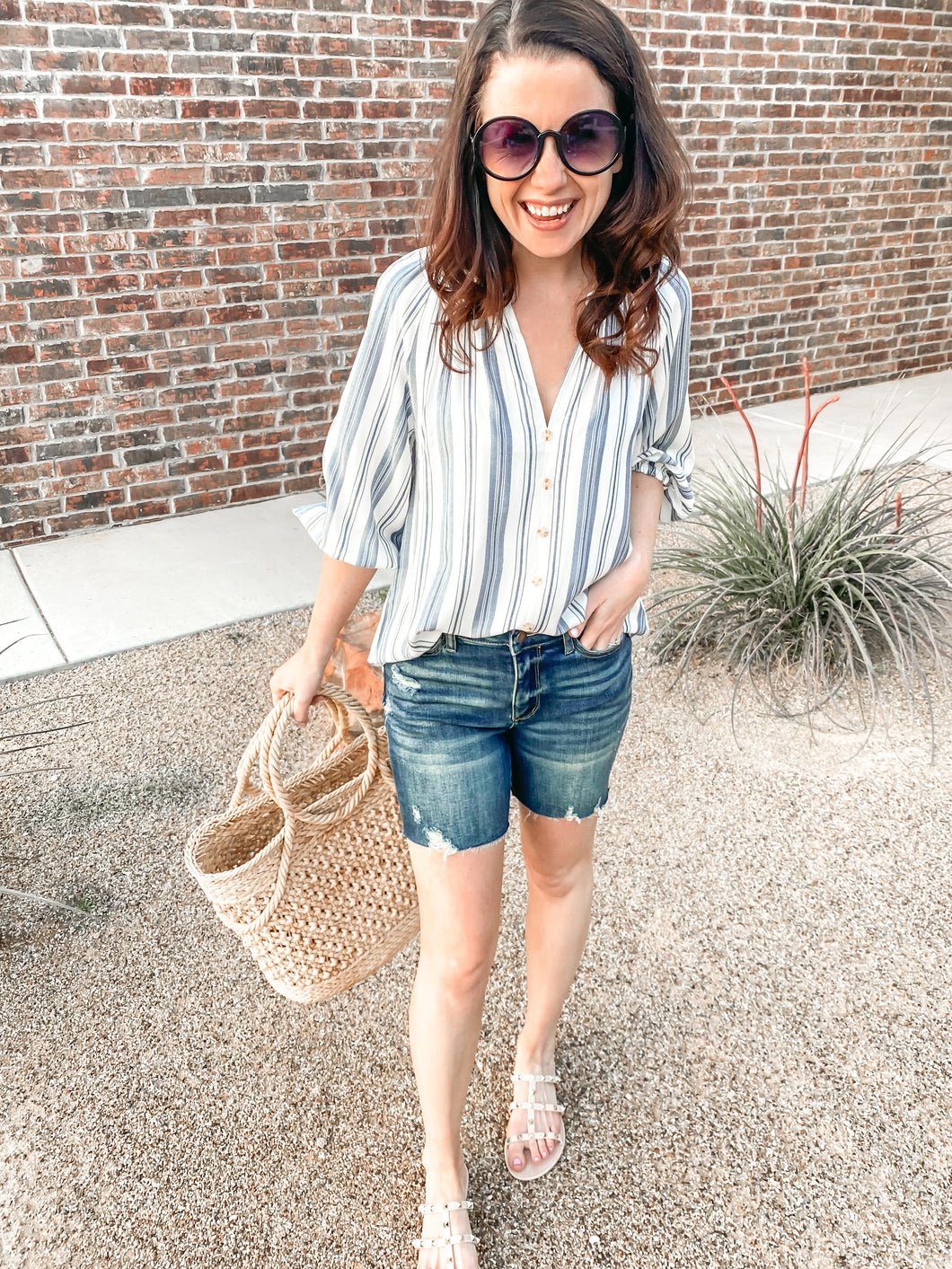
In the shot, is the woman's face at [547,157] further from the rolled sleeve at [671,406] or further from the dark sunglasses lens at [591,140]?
the rolled sleeve at [671,406]

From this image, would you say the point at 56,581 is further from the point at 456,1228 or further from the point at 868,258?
the point at 868,258

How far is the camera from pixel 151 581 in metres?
4.03

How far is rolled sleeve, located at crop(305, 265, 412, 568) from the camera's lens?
4.20ft

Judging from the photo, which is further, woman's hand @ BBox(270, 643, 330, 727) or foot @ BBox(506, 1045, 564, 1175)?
foot @ BBox(506, 1045, 564, 1175)

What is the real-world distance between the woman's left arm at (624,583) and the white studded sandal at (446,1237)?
0.91 metres

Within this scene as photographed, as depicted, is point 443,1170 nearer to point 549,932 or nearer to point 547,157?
point 549,932

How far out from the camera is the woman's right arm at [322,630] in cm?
139

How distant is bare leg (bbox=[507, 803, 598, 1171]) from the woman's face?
82 cm

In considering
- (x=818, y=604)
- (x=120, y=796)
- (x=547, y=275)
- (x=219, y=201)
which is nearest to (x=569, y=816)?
(x=547, y=275)

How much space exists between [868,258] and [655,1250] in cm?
646

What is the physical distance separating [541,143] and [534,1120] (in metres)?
1.55

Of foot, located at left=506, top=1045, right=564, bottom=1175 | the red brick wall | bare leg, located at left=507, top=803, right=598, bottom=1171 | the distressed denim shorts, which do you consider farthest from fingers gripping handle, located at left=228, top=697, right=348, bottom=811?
the red brick wall

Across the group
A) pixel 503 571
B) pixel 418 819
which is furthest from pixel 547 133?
pixel 418 819

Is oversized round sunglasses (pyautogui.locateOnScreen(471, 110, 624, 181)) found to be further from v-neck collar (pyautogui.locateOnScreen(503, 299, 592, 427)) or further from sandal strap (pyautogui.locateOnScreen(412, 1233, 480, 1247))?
sandal strap (pyautogui.locateOnScreen(412, 1233, 480, 1247))
